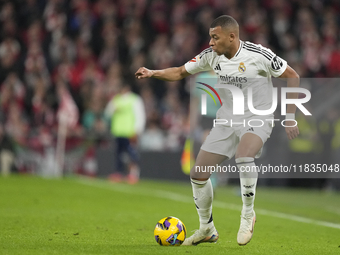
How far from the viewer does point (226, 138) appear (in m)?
5.95

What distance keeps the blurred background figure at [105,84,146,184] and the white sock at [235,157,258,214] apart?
9.33 meters

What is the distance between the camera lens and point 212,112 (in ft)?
35.6

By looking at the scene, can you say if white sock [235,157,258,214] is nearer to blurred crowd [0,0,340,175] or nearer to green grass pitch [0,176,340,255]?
green grass pitch [0,176,340,255]

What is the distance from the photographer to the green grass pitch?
563cm

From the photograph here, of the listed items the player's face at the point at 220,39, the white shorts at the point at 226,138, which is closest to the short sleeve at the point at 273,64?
the player's face at the point at 220,39

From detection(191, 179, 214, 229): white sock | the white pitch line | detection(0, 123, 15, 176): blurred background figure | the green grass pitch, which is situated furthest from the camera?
detection(0, 123, 15, 176): blurred background figure

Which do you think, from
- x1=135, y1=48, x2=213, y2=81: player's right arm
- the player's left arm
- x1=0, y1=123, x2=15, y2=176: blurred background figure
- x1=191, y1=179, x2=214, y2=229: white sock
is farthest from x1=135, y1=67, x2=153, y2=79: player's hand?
x1=0, y1=123, x2=15, y2=176: blurred background figure

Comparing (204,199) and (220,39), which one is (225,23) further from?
(204,199)

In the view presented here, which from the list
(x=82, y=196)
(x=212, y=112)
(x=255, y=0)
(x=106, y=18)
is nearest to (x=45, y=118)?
(x=106, y=18)

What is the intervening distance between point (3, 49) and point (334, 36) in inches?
388

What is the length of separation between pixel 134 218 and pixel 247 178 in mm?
2840

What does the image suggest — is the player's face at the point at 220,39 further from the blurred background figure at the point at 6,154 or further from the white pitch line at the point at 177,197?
the blurred background figure at the point at 6,154

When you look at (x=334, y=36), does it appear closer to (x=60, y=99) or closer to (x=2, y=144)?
(x=60, y=99)

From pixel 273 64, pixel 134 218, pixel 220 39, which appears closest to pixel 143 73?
pixel 220 39
